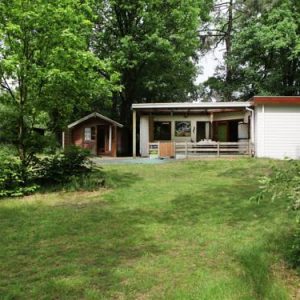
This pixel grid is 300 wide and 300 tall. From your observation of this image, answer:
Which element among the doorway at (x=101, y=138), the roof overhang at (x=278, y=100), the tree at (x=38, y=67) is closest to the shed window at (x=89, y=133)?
the doorway at (x=101, y=138)

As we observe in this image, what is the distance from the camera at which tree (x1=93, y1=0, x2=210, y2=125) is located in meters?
24.4

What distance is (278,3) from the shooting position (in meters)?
24.8

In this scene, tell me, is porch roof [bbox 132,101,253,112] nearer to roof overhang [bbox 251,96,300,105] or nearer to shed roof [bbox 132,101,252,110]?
shed roof [bbox 132,101,252,110]

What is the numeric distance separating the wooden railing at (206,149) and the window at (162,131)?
2804mm

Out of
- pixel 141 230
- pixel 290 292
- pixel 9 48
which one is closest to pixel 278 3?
pixel 9 48

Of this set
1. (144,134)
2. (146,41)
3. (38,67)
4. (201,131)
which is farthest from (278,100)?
(38,67)

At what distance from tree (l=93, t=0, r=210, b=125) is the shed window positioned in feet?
12.0

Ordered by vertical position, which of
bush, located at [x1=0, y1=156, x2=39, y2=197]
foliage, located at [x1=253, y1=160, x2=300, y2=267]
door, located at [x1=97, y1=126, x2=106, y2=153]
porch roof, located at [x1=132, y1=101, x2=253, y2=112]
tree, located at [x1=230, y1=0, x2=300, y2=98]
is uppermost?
tree, located at [x1=230, y1=0, x2=300, y2=98]

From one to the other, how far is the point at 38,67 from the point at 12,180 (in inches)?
111

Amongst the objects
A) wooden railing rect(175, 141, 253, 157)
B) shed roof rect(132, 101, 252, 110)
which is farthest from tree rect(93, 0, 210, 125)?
wooden railing rect(175, 141, 253, 157)

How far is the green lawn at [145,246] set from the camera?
4320mm

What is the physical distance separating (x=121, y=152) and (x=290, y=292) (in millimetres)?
21438

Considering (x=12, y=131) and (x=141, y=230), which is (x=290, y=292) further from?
(x=12, y=131)

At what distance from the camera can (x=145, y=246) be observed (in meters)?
5.83
